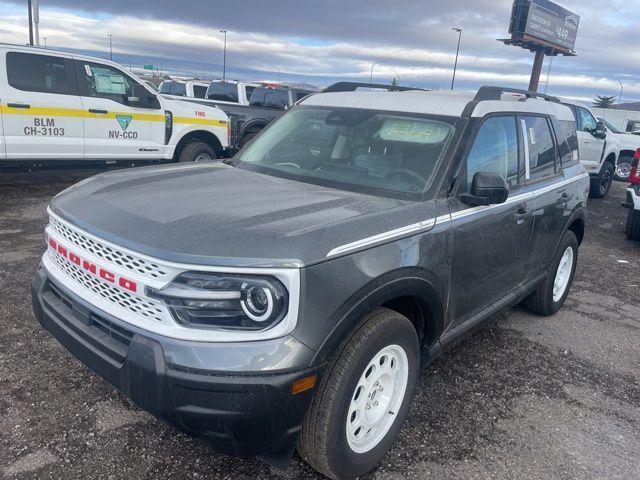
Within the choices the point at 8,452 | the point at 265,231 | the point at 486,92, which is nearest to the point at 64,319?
the point at 8,452

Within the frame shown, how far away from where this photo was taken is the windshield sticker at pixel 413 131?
325 cm

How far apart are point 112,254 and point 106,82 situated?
6.81 metres

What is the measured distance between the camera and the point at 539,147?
13.8 feet

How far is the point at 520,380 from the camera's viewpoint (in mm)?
3754

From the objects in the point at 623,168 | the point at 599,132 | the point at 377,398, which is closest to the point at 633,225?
the point at 599,132

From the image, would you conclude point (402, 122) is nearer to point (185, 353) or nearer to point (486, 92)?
point (486, 92)

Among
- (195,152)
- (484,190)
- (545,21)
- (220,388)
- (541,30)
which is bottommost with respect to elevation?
(195,152)

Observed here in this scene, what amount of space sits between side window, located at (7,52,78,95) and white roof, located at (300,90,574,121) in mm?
5144

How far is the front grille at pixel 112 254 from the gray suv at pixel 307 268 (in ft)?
0.04

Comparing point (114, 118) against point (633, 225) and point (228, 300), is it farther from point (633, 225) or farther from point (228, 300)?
point (633, 225)

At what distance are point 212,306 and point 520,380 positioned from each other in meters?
2.55

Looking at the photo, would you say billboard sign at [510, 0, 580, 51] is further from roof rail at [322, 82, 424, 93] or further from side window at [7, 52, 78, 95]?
roof rail at [322, 82, 424, 93]

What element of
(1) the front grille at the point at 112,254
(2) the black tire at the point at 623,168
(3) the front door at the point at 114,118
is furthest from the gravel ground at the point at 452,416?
(2) the black tire at the point at 623,168

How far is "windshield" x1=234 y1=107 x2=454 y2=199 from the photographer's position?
314 centimetres
